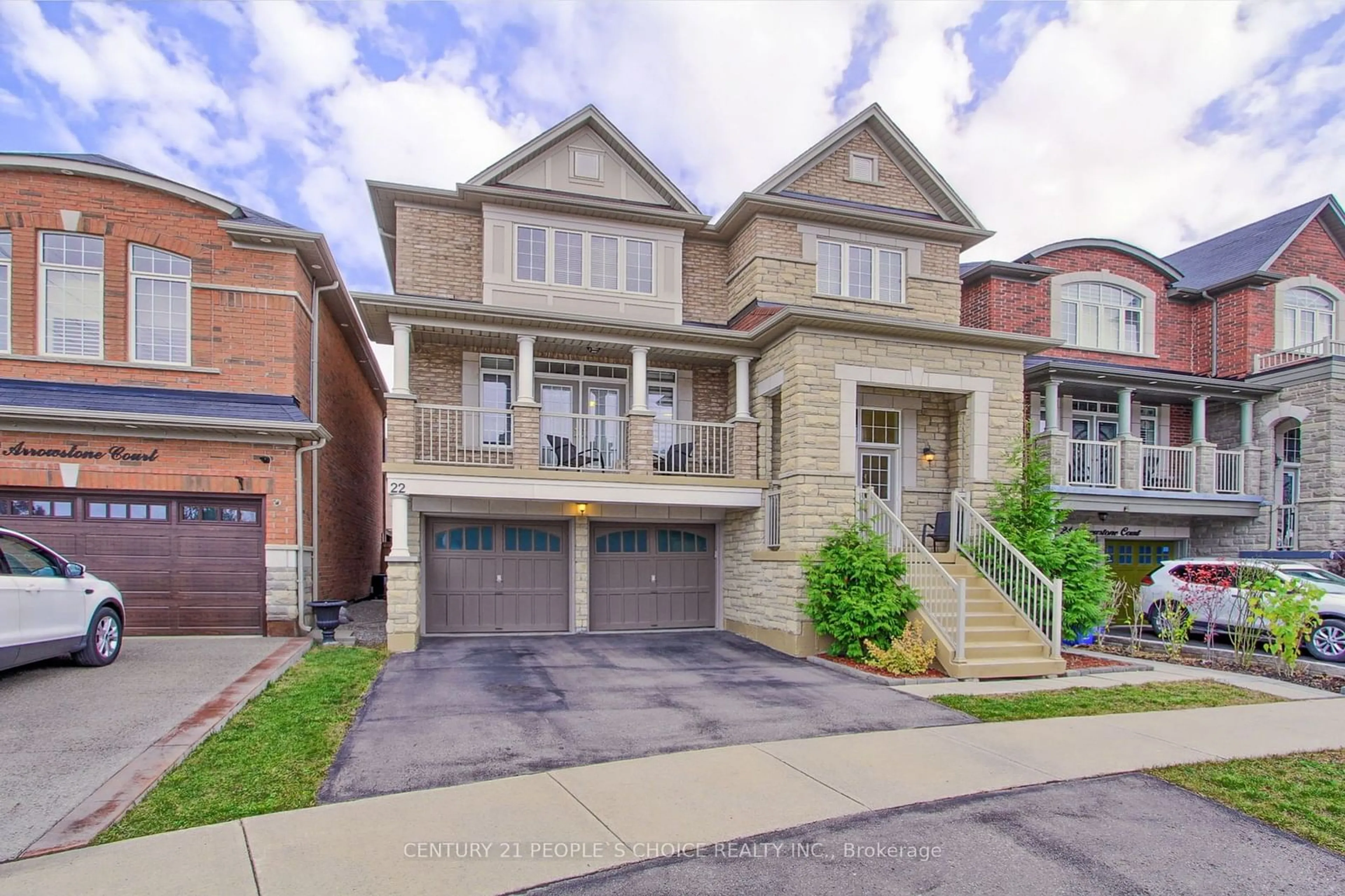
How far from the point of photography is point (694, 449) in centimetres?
1341

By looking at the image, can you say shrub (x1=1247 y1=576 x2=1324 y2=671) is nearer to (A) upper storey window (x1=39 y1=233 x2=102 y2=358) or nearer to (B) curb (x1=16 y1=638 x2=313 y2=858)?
(B) curb (x1=16 y1=638 x2=313 y2=858)

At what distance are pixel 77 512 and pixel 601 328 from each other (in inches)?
328

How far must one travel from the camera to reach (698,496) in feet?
41.7

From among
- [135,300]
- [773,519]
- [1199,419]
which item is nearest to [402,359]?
[135,300]

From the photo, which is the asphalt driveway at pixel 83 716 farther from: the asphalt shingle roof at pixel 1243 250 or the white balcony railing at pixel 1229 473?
the asphalt shingle roof at pixel 1243 250

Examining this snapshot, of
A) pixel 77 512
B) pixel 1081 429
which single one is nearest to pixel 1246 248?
pixel 1081 429

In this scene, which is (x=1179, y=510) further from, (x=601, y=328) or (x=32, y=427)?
(x=32, y=427)

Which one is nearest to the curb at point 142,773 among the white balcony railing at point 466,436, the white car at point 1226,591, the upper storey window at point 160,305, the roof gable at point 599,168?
the white balcony railing at point 466,436

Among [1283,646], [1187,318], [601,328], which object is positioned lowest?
[1283,646]

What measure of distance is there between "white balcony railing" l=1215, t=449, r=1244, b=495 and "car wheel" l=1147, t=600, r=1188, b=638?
446 centimetres

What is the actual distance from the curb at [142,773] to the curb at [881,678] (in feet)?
23.0

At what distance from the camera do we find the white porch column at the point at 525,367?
12242 mm

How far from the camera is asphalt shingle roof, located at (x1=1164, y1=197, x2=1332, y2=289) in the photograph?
720 inches

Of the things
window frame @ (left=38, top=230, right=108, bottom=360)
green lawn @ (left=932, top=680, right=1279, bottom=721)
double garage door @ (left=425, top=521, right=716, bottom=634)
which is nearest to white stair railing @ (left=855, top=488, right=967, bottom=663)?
green lawn @ (left=932, top=680, right=1279, bottom=721)
